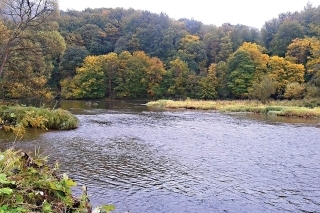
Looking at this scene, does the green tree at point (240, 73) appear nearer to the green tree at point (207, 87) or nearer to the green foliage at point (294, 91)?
the green tree at point (207, 87)

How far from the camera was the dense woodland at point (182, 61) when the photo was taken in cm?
5794

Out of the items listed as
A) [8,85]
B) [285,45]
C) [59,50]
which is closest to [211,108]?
[59,50]

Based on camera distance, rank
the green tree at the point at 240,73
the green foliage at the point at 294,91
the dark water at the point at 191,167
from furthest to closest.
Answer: the green tree at the point at 240,73 < the green foliage at the point at 294,91 < the dark water at the point at 191,167

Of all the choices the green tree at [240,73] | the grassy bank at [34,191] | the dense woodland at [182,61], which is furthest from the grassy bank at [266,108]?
the grassy bank at [34,191]

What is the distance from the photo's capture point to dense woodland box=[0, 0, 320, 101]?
57938 mm

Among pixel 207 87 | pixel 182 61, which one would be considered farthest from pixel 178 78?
pixel 207 87

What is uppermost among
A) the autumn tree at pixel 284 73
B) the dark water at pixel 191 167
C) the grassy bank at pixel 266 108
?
the autumn tree at pixel 284 73

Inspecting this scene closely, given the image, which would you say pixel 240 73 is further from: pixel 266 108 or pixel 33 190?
pixel 33 190

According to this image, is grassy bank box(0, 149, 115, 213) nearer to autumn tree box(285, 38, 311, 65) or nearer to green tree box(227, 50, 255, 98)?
green tree box(227, 50, 255, 98)

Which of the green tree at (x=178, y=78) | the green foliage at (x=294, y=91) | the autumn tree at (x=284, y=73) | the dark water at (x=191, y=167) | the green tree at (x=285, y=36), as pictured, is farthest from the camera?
the green tree at (x=285, y=36)

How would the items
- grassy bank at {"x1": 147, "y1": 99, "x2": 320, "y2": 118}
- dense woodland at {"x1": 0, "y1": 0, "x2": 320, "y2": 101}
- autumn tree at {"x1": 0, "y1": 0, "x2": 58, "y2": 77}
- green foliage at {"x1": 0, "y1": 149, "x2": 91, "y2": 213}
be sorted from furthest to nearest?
dense woodland at {"x1": 0, "y1": 0, "x2": 320, "y2": 101}
grassy bank at {"x1": 147, "y1": 99, "x2": 320, "y2": 118}
autumn tree at {"x1": 0, "y1": 0, "x2": 58, "y2": 77}
green foliage at {"x1": 0, "y1": 149, "x2": 91, "y2": 213}

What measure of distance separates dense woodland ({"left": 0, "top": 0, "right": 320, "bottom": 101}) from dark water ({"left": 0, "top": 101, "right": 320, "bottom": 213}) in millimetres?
29976

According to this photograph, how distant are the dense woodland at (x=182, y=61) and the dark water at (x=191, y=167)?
1180 inches

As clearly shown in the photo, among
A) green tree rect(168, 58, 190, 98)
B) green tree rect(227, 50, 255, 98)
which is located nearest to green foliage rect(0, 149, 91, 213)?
green tree rect(227, 50, 255, 98)
